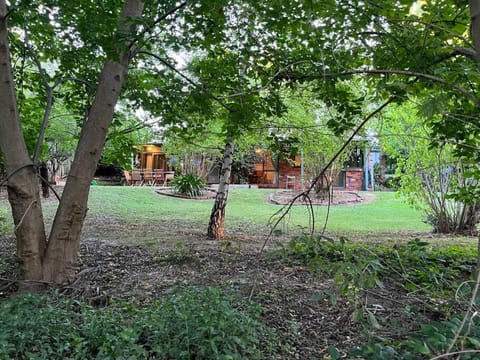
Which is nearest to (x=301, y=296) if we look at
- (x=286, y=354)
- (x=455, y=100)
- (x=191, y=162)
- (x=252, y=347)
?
(x=286, y=354)

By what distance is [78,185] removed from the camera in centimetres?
274

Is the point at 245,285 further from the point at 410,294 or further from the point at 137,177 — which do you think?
the point at 137,177

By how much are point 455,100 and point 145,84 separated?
2.70 meters

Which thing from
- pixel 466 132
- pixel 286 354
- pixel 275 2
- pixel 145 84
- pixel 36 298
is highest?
pixel 275 2

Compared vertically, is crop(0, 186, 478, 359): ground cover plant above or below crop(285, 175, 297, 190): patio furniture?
below

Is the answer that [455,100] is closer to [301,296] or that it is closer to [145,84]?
[301,296]

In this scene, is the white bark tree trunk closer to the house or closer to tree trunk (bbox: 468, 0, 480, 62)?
tree trunk (bbox: 468, 0, 480, 62)

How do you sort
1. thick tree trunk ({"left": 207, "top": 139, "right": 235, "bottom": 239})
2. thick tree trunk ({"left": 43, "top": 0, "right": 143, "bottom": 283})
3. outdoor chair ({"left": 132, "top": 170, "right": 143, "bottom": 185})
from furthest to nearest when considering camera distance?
outdoor chair ({"left": 132, "top": 170, "right": 143, "bottom": 185}) → thick tree trunk ({"left": 207, "top": 139, "right": 235, "bottom": 239}) → thick tree trunk ({"left": 43, "top": 0, "right": 143, "bottom": 283})

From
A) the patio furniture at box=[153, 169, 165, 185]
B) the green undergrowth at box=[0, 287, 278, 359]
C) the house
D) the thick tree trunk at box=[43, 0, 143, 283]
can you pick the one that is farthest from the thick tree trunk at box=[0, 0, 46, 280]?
the patio furniture at box=[153, 169, 165, 185]

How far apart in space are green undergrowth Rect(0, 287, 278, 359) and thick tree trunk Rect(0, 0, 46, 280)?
26.2 inches

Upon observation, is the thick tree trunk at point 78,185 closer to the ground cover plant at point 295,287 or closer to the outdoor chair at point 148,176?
the ground cover plant at point 295,287

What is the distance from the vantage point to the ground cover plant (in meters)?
1.51

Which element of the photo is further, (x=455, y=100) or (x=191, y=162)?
(x=191, y=162)

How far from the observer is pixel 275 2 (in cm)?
240
